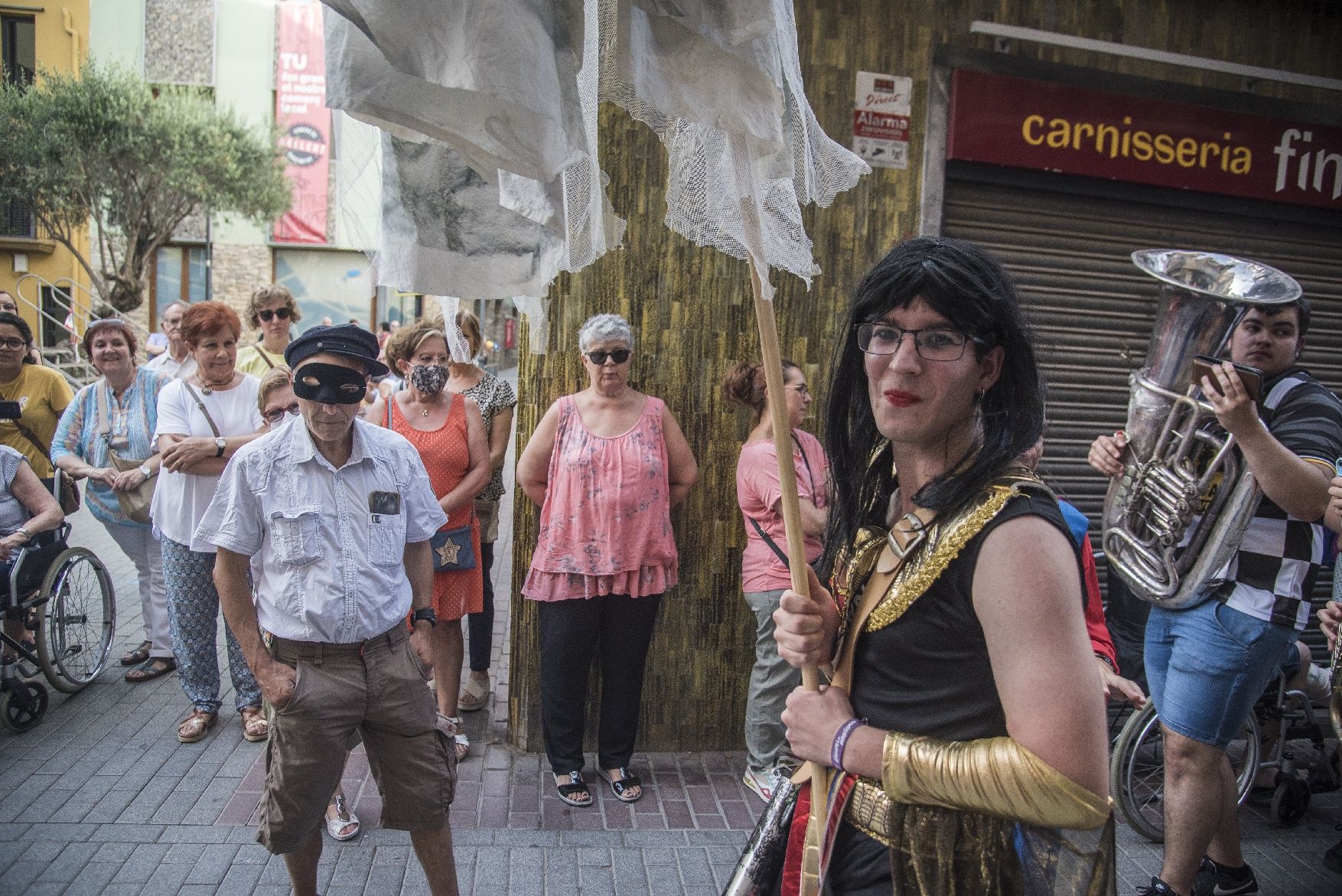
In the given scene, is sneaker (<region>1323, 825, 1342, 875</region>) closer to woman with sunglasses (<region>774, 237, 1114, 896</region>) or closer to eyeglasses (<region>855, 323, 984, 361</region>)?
woman with sunglasses (<region>774, 237, 1114, 896</region>)

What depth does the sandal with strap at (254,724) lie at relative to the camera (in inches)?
199

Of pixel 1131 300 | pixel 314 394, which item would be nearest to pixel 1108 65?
pixel 1131 300

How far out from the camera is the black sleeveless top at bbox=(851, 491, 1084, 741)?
1.66m

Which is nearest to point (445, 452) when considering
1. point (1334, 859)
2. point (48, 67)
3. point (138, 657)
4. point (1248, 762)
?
point (138, 657)

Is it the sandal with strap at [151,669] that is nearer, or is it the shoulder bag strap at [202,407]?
the shoulder bag strap at [202,407]

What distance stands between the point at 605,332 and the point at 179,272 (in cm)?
3373

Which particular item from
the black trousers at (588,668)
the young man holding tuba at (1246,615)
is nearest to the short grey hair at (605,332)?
the black trousers at (588,668)

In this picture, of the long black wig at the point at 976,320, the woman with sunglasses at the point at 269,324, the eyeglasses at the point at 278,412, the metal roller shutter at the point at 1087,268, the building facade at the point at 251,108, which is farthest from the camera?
the building facade at the point at 251,108

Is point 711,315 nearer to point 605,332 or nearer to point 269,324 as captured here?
point 605,332

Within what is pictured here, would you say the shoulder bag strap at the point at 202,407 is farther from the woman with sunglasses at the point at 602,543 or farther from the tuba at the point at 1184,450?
the tuba at the point at 1184,450

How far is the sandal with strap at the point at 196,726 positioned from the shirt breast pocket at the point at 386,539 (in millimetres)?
2300

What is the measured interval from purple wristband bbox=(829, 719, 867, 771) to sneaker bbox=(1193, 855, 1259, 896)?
287cm

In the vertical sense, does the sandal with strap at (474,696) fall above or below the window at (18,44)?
below

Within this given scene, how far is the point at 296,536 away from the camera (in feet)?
10.9
